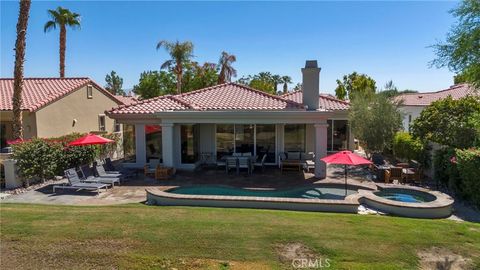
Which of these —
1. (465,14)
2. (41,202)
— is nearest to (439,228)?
(465,14)

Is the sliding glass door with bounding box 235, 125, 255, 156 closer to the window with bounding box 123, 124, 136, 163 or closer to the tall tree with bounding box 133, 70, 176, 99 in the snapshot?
the window with bounding box 123, 124, 136, 163

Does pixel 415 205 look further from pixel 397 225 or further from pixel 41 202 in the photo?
pixel 41 202

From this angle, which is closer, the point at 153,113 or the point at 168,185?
the point at 168,185

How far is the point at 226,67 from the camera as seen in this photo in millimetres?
51656

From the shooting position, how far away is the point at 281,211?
461 inches

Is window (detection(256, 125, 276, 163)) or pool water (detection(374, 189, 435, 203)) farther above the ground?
window (detection(256, 125, 276, 163))

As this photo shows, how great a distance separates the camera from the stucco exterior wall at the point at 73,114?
79.7 feet

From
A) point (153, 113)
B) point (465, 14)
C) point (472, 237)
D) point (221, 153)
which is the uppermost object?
point (465, 14)

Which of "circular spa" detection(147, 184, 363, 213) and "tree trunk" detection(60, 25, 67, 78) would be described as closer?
"circular spa" detection(147, 184, 363, 213)

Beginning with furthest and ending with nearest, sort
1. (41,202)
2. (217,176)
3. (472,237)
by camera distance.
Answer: (217,176) → (41,202) → (472,237)

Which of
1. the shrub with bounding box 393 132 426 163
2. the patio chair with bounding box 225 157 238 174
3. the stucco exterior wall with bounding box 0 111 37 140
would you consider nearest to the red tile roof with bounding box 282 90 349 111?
the shrub with bounding box 393 132 426 163

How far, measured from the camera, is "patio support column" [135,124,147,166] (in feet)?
66.4

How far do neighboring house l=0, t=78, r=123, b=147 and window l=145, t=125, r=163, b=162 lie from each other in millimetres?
8792

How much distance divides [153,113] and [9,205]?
8534 mm
